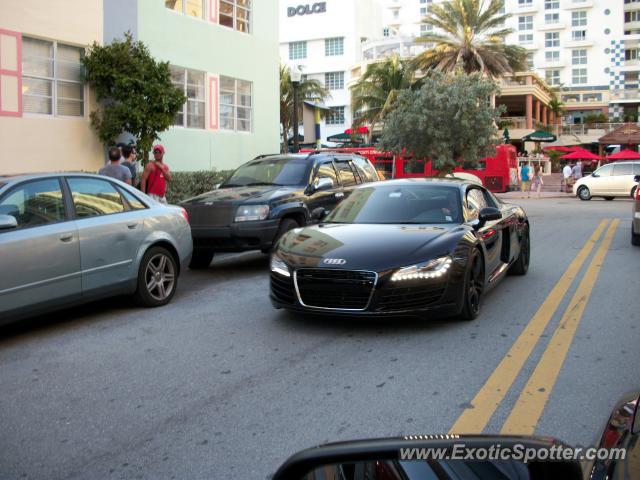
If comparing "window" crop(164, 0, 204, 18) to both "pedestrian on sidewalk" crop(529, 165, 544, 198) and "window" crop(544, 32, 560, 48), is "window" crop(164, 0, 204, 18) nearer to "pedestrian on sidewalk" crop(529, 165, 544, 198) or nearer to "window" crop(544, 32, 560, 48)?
"pedestrian on sidewalk" crop(529, 165, 544, 198)

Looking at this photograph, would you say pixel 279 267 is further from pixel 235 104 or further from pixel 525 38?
pixel 525 38

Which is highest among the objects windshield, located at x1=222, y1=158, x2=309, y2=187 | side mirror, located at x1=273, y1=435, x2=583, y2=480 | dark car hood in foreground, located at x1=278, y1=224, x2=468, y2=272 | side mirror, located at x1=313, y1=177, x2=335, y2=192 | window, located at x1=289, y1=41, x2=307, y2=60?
window, located at x1=289, y1=41, x2=307, y2=60

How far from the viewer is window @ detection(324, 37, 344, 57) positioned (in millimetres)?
68938

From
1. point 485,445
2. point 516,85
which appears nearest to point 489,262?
point 485,445

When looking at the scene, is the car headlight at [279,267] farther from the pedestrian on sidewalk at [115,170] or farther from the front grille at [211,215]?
the pedestrian on sidewalk at [115,170]

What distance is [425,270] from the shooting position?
6012mm

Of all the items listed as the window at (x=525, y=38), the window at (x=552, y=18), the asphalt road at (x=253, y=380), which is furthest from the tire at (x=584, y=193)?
the window at (x=552, y=18)

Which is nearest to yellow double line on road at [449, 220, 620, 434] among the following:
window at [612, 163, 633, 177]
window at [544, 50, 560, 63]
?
window at [612, 163, 633, 177]

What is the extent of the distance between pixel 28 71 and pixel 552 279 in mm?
11259

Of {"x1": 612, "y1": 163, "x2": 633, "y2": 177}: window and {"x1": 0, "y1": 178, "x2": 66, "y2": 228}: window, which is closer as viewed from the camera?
{"x1": 0, "y1": 178, "x2": 66, "y2": 228}: window

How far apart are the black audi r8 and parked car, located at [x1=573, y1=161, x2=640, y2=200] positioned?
886 inches

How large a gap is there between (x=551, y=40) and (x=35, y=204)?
80451 mm

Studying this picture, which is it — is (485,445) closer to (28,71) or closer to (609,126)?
(28,71)

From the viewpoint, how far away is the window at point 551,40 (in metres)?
77.6
